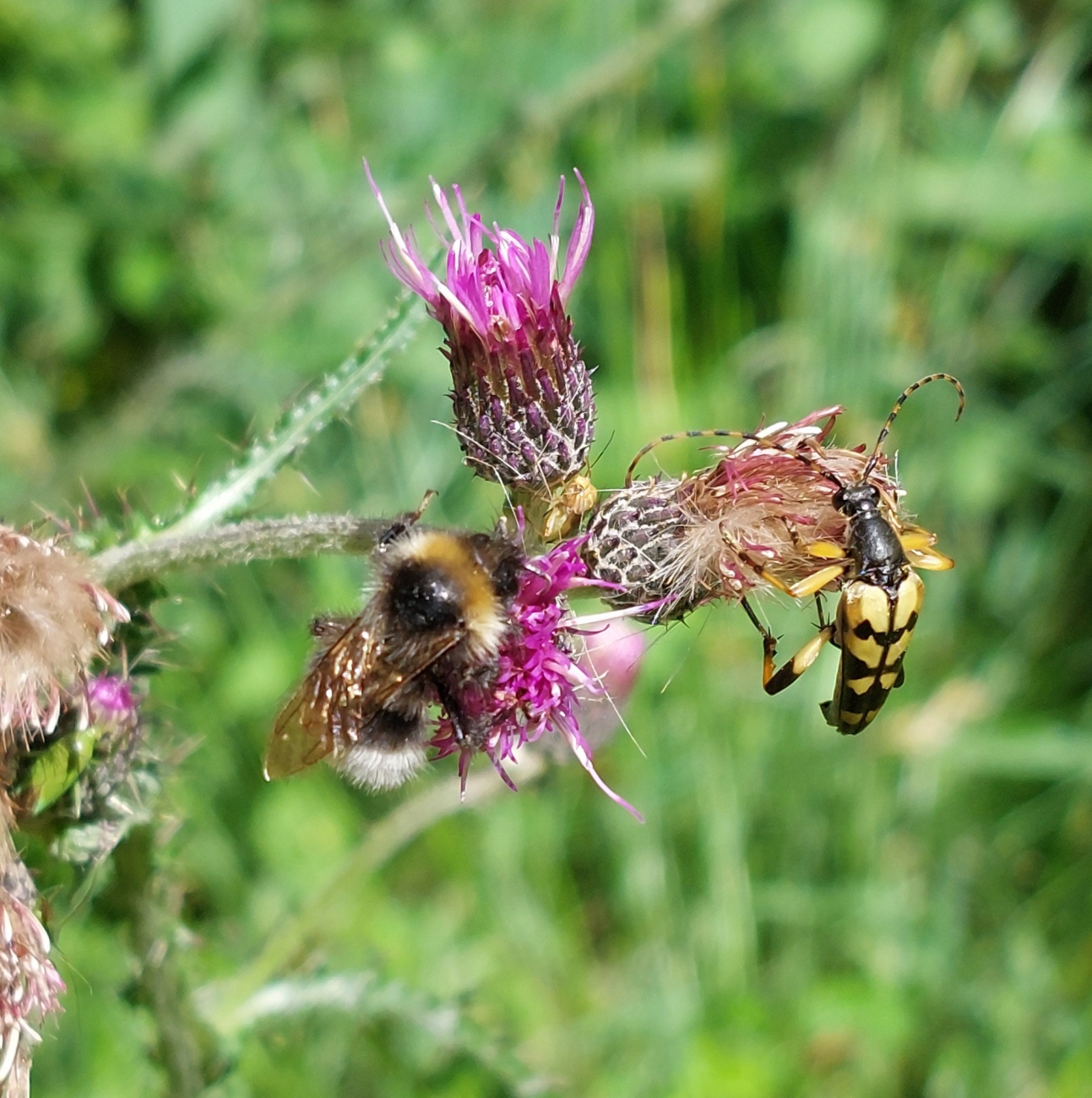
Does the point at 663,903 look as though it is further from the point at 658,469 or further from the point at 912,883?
the point at 658,469

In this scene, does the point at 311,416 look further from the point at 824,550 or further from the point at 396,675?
the point at 824,550

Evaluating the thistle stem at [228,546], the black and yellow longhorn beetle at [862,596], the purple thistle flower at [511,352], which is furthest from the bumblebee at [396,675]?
the black and yellow longhorn beetle at [862,596]

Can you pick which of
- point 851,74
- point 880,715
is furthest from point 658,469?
point 851,74

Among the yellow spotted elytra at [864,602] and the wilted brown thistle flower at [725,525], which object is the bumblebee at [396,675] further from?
the yellow spotted elytra at [864,602]

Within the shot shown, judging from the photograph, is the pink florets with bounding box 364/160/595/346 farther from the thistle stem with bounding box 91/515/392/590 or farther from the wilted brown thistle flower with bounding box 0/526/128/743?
the wilted brown thistle flower with bounding box 0/526/128/743

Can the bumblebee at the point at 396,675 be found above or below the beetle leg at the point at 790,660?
below

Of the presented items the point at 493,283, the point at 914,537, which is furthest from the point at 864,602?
the point at 493,283
